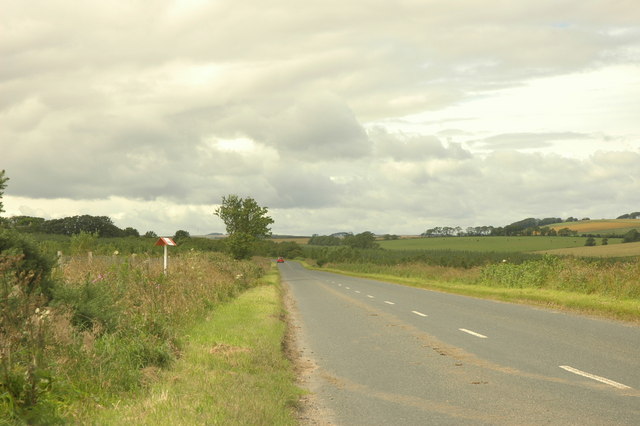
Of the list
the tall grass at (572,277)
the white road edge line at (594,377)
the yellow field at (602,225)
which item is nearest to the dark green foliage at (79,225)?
the yellow field at (602,225)

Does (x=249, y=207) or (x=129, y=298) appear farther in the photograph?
(x=249, y=207)

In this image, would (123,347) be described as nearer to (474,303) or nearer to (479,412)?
(479,412)

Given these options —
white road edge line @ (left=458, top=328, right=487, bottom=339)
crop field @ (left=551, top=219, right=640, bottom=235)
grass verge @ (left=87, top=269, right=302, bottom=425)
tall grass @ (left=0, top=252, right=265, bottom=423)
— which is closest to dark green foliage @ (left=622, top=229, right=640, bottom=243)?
crop field @ (left=551, top=219, right=640, bottom=235)

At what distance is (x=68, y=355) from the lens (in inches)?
293

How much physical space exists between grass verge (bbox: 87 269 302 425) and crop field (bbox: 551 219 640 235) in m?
96.1

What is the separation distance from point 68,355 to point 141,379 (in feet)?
3.13

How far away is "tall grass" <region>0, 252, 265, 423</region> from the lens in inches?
215

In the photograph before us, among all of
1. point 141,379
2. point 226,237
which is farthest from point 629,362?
point 226,237

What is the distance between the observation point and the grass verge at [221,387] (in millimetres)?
6168

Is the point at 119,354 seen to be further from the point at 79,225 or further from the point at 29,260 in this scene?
the point at 79,225

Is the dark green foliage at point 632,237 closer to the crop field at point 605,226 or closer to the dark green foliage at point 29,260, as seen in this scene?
the crop field at point 605,226

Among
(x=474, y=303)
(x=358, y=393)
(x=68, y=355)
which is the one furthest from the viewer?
(x=474, y=303)

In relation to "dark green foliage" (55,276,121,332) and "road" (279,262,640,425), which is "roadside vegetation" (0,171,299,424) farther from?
"road" (279,262,640,425)

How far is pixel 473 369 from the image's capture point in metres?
9.42
